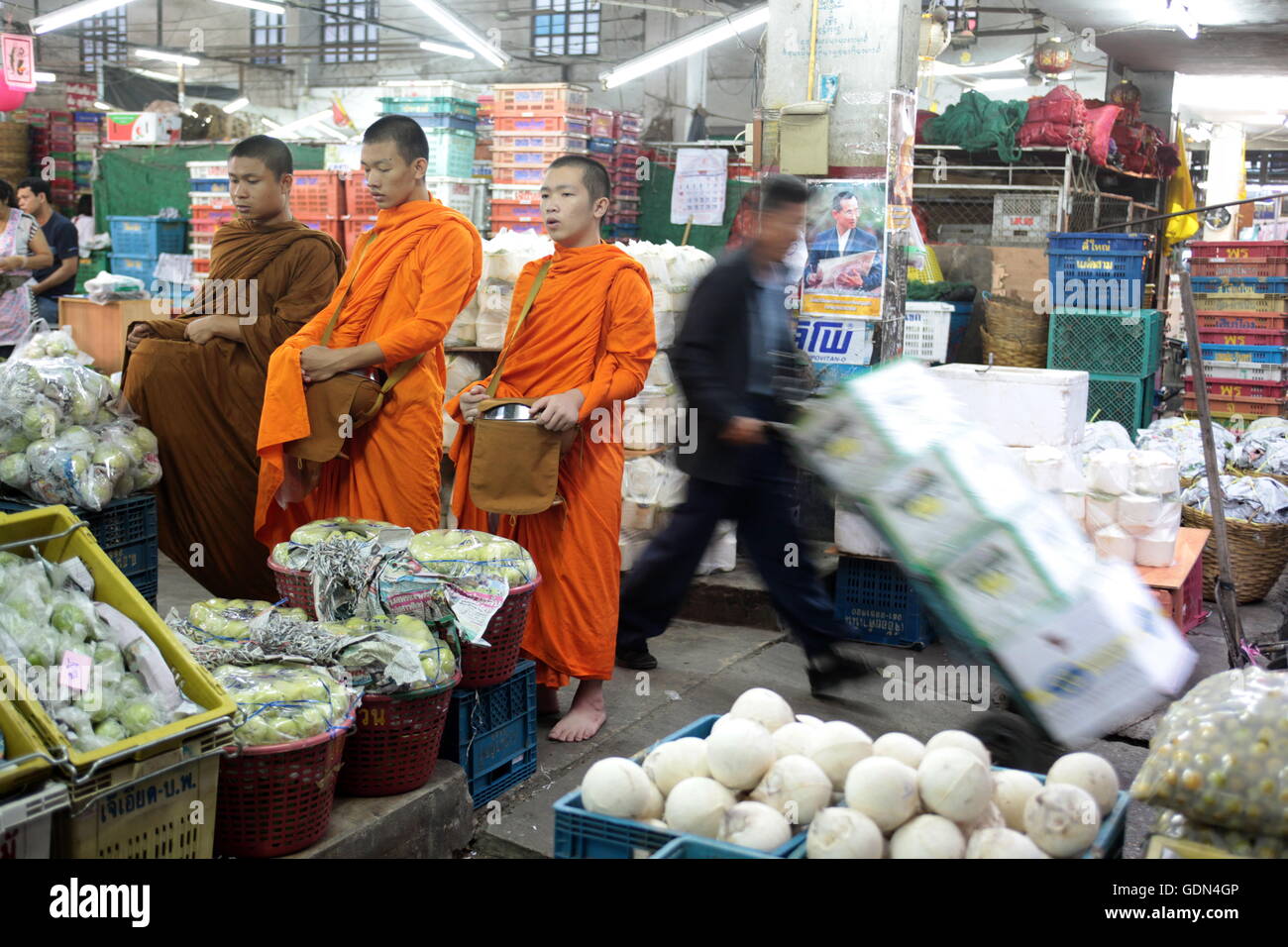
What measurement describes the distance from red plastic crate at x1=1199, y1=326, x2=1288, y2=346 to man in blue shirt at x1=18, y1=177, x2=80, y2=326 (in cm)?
803

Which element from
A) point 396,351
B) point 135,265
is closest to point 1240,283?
point 396,351

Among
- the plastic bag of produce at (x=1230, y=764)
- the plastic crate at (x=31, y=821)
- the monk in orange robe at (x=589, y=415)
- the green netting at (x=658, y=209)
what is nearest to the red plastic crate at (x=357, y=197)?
the green netting at (x=658, y=209)

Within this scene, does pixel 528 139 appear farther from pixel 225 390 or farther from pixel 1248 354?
pixel 225 390

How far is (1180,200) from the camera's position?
13023mm

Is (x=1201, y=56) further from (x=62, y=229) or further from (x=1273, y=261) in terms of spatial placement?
(x=62, y=229)

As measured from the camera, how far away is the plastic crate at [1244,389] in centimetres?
936

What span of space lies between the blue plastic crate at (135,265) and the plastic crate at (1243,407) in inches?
385

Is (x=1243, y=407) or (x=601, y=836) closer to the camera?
A: (x=601, y=836)

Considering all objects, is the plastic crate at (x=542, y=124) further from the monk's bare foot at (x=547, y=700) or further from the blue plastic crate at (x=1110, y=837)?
the blue plastic crate at (x=1110, y=837)

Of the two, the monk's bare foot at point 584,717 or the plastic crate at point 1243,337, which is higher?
the plastic crate at point 1243,337

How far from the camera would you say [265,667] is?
292cm

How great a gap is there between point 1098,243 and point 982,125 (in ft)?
6.97

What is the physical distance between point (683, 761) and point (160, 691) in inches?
44.4

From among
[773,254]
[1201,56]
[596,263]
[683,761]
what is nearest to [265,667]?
[683,761]
